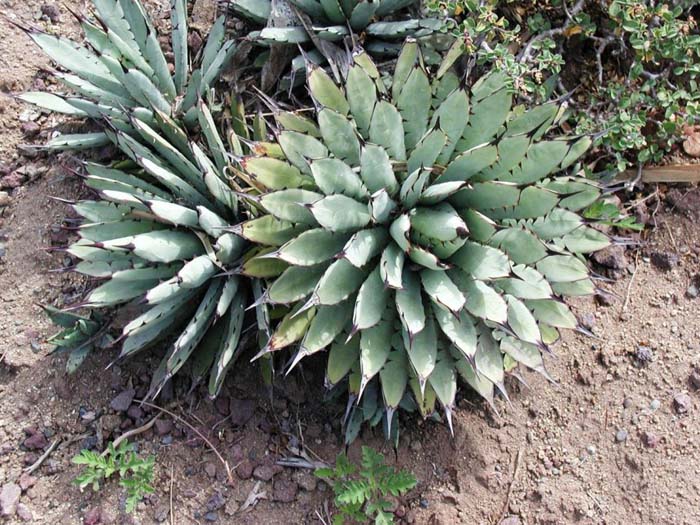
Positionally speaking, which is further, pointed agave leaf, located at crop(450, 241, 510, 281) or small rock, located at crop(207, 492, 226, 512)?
small rock, located at crop(207, 492, 226, 512)

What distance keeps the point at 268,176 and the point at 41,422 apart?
146 cm

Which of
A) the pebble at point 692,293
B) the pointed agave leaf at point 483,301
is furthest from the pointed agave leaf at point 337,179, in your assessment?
the pebble at point 692,293

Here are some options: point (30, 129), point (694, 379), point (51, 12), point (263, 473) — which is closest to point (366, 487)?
point (263, 473)

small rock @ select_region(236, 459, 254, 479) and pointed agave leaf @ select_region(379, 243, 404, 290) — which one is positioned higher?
pointed agave leaf @ select_region(379, 243, 404, 290)

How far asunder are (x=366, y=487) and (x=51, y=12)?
266 centimetres

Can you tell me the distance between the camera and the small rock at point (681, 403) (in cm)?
275

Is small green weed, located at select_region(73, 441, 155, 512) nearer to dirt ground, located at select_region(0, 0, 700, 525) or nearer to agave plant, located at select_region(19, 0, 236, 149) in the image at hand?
dirt ground, located at select_region(0, 0, 700, 525)

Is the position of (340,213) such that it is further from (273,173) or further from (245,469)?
(245,469)

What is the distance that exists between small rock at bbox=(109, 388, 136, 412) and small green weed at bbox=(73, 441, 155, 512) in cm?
15

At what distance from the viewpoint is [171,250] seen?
7.77 feet

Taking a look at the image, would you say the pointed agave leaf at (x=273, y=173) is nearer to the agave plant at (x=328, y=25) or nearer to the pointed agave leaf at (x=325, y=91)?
the pointed agave leaf at (x=325, y=91)

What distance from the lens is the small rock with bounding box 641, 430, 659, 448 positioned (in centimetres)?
271

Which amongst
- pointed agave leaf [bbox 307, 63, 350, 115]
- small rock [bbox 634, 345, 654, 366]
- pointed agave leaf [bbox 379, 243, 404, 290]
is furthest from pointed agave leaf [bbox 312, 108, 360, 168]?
small rock [bbox 634, 345, 654, 366]

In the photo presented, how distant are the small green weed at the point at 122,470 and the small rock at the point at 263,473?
412mm
